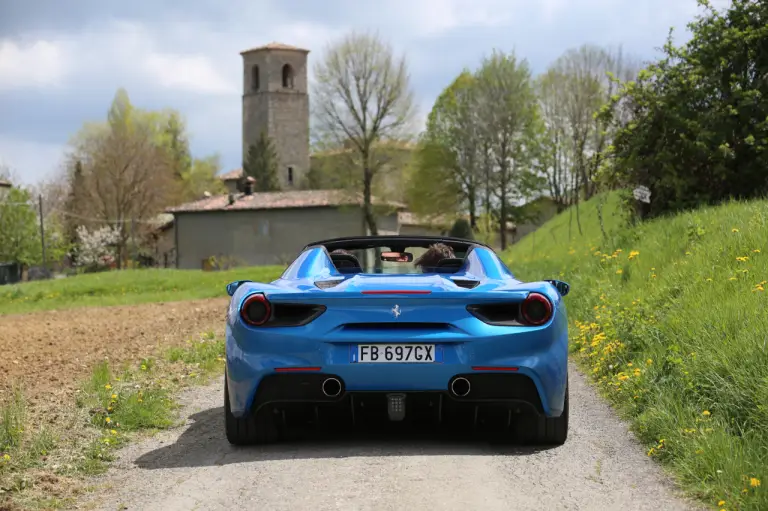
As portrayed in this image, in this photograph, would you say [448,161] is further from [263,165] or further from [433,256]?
[433,256]

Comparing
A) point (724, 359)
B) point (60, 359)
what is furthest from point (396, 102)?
point (724, 359)

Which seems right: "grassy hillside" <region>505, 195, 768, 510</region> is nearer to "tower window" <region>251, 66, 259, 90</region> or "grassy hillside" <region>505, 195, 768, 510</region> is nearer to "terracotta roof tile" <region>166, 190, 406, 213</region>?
"terracotta roof tile" <region>166, 190, 406, 213</region>

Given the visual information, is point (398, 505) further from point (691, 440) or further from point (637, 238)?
point (637, 238)

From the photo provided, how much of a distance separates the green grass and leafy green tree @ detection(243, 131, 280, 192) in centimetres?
5467

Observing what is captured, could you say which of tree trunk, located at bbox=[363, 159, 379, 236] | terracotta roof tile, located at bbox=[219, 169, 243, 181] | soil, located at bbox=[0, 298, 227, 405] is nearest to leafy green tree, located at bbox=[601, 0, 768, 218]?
soil, located at bbox=[0, 298, 227, 405]

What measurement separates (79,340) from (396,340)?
9856 mm

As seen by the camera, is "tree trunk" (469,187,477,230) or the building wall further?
the building wall

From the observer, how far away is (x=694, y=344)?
7.65 metres

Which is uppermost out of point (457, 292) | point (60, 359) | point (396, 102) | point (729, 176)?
point (396, 102)

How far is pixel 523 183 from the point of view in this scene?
68.8 metres

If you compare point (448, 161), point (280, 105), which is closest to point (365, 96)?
point (448, 161)

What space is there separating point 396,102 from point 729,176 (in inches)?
2054

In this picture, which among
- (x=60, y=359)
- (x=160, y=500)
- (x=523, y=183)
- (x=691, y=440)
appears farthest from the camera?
(x=523, y=183)

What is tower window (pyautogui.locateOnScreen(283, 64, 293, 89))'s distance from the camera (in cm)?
11185
